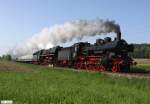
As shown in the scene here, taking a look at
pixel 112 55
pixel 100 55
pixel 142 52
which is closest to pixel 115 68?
pixel 112 55

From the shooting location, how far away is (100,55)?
40.6 meters

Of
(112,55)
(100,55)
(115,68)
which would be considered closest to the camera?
(112,55)

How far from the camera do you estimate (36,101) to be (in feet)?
50.5

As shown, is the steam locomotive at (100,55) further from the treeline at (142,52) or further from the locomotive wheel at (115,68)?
the treeline at (142,52)

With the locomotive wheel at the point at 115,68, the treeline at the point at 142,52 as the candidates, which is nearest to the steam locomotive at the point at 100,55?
the locomotive wheel at the point at 115,68

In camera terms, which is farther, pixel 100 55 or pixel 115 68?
pixel 100 55

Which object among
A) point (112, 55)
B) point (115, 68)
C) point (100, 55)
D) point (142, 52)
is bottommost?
point (115, 68)

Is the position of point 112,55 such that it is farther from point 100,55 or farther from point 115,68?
point 100,55

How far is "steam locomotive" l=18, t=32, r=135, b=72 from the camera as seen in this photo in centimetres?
3773

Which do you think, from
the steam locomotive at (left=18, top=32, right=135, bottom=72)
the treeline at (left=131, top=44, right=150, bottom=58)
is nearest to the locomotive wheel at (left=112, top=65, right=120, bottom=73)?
the steam locomotive at (left=18, top=32, right=135, bottom=72)

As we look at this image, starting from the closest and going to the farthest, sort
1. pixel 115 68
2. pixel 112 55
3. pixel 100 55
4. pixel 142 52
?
pixel 112 55
pixel 115 68
pixel 100 55
pixel 142 52

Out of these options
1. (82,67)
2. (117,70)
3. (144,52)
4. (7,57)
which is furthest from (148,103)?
(144,52)

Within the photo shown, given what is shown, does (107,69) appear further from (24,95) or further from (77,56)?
(24,95)

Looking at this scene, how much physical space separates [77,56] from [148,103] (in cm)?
3098
